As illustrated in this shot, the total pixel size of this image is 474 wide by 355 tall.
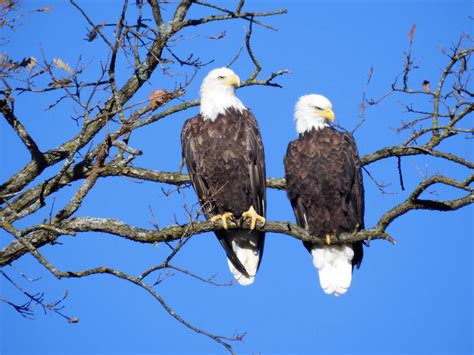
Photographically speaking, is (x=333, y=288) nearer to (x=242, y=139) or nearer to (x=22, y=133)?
(x=242, y=139)

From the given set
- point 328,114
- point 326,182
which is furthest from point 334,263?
point 328,114

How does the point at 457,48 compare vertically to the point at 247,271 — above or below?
above

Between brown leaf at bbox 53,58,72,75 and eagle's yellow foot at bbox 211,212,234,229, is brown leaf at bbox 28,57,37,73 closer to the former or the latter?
brown leaf at bbox 53,58,72,75

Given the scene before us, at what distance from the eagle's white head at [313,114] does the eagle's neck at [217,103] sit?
0.50 m

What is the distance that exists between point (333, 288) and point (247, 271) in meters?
0.76

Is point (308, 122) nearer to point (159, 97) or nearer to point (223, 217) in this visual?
point (223, 217)

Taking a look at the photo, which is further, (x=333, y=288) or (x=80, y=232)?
(x=333, y=288)

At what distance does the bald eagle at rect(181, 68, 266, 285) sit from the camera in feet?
20.2

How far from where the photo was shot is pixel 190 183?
6277mm

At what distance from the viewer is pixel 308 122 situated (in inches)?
257

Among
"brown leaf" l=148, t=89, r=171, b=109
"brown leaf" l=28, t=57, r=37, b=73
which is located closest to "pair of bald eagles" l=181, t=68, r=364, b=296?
"brown leaf" l=148, t=89, r=171, b=109

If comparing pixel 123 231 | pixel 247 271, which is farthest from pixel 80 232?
pixel 247 271

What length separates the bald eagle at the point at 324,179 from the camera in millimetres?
6211

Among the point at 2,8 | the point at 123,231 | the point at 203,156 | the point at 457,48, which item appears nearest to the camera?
the point at 2,8
